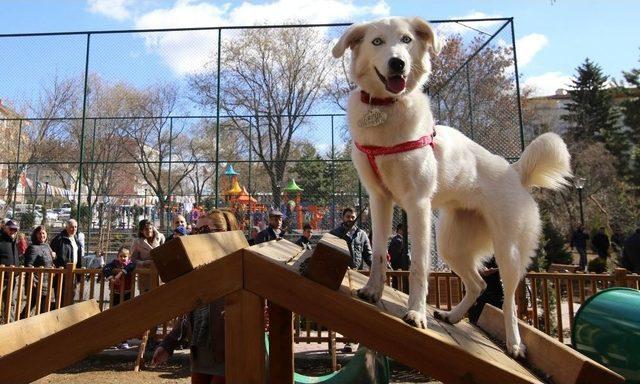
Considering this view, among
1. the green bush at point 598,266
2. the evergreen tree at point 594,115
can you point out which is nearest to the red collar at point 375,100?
the green bush at point 598,266

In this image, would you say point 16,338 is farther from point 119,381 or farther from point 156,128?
point 156,128

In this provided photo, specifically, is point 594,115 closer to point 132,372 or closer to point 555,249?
point 555,249

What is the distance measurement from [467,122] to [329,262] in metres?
8.66

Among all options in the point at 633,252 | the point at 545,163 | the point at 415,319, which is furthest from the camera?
the point at 633,252

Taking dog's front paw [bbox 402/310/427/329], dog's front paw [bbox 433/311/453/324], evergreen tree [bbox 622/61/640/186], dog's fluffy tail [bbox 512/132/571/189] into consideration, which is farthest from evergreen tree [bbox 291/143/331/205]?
evergreen tree [bbox 622/61/640/186]

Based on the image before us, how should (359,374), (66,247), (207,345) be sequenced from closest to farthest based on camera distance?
(207,345)
(359,374)
(66,247)

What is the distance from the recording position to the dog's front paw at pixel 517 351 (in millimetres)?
2602

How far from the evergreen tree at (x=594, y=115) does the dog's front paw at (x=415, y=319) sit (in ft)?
133

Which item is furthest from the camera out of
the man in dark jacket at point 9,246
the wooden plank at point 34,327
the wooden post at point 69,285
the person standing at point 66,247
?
the person standing at point 66,247

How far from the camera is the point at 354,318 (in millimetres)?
1776

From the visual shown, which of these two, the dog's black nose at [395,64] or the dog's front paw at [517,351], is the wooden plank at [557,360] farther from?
the dog's black nose at [395,64]

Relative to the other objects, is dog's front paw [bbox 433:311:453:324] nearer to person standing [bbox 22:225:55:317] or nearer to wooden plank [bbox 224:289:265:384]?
wooden plank [bbox 224:289:265:384]

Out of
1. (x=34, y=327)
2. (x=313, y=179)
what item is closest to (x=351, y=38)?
(x=34, y=327)

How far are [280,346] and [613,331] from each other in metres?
1.92
